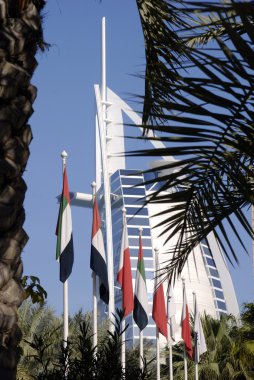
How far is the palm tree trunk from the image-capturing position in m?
5.68

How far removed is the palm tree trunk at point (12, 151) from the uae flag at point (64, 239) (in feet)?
45.9

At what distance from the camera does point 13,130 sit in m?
5.80

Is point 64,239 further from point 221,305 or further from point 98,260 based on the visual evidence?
point 221,305

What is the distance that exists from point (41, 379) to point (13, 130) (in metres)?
2.87

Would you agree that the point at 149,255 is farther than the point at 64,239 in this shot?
Yes

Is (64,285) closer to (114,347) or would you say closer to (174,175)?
(114,347)

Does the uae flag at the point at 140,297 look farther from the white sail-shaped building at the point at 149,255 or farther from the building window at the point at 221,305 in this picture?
the building window at the point at 221,305

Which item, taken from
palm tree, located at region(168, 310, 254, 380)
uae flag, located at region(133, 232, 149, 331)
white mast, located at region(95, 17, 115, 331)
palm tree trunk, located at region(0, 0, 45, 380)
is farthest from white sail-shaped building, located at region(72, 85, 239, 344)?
palm tree trunk, located at region(0, 0, 45, 380)

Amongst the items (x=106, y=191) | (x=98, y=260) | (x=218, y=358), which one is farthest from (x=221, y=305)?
(x=98, y=260)

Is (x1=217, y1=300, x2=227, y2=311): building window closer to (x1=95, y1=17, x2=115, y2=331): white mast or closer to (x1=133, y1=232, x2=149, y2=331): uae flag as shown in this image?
(x1=95, y1=17, x2=115, y2=331): white mast

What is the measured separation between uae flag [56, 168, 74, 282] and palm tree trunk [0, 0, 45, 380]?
13997 mm

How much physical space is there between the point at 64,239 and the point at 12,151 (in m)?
14.4

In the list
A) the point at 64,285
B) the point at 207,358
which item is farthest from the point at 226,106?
the point at 207,358

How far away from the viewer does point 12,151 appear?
5.76 metres
